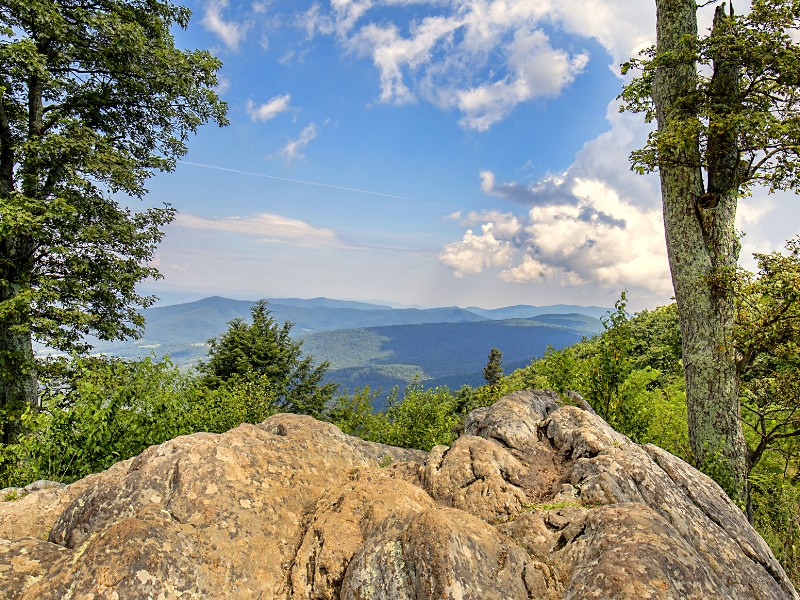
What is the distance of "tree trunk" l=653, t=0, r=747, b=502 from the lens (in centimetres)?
951

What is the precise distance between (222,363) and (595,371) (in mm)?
32992

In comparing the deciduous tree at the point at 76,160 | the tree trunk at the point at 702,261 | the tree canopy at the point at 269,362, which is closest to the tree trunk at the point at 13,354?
the deciduous tree at the point at 76,160

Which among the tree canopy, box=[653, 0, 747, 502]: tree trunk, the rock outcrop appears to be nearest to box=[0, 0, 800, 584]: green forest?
box=[653, 0, 747, 502]: tree trunk

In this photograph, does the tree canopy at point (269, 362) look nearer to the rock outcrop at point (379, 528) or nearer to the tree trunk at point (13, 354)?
the tree trunk at point (13, 354)

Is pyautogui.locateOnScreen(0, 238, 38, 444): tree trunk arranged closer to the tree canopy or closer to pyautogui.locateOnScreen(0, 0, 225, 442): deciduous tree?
pyautogui.locateOnScreen(0, 0, 225, 442): deciduous tree

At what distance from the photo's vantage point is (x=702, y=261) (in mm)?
9977

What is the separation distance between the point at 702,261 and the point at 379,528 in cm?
1001

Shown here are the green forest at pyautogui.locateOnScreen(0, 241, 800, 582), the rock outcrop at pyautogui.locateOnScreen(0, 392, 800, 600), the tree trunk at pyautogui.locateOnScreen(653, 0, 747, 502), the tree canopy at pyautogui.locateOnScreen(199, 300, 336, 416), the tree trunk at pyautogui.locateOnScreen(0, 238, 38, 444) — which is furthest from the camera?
the tree canopy at pyautogui.locateOnScreen(199, 300, 336, 416)

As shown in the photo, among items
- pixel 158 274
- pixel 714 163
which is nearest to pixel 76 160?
pixel 158 274

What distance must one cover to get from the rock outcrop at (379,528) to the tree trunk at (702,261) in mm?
4445

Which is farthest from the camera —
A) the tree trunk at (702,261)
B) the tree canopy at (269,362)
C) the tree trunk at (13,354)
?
the tree canopy at (269,362)

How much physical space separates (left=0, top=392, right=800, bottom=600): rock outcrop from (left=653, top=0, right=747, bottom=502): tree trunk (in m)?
4.45

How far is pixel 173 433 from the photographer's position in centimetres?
865

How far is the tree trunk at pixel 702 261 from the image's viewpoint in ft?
31.2
